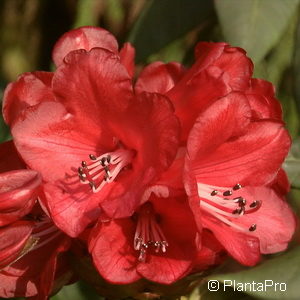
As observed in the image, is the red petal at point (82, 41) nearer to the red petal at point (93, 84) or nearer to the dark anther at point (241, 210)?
the red petal at point (93, 84)

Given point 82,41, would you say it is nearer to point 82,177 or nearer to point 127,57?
point 127,57

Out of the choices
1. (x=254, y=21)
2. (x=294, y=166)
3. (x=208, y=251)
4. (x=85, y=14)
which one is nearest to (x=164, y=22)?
(x=254, y=21)

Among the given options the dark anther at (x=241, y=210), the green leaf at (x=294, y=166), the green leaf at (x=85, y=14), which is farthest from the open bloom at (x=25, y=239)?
the green leaf at (x=85, y=14)

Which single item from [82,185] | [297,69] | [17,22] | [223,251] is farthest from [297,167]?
[17,22]

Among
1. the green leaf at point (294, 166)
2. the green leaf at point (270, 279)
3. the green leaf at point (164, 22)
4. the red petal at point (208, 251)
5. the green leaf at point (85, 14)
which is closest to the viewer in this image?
the green leaf at point (270, 279)

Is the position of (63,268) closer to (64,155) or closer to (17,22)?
(64,155)

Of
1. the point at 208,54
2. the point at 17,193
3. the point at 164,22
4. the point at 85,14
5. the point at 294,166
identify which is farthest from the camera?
the point at 85,14
